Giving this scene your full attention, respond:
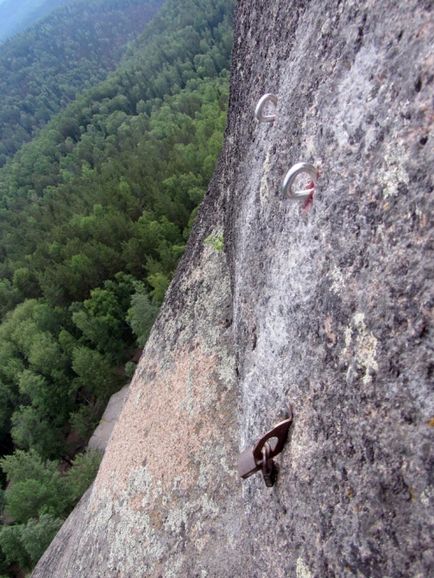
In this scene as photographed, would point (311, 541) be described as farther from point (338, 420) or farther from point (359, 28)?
point (359, 28)

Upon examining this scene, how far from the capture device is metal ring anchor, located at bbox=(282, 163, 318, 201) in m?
3.58

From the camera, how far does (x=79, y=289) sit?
42.1m

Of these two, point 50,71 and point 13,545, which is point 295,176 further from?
point 50,71

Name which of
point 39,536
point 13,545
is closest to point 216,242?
point 39,536

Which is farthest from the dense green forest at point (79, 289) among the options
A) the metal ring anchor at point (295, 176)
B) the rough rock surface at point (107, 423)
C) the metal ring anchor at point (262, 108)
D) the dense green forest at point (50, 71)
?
the dense green forest at point (50, 71)

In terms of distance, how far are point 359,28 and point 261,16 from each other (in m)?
3.12

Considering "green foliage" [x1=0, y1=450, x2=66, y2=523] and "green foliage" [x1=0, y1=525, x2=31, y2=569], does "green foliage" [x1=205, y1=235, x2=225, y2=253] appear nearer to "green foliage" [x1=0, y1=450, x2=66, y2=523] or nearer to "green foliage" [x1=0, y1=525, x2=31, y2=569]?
"green foliage" [x1=0, y1=450, x2=66, y2=523]

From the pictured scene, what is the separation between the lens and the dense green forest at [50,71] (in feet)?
461

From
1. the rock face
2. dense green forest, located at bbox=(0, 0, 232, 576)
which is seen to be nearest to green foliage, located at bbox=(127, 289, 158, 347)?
dense green forest, located at bbox=(0, 0, 232, 576)

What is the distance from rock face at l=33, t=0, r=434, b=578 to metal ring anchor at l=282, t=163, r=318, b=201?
115mm

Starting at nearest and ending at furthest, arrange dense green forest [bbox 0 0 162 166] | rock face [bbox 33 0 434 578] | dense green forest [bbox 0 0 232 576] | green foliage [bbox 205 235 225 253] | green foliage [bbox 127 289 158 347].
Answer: rock face [bbox 33 0 434 578]
green foliage [bbox 205 235 225 253]
dense green forest [bbox 0 0 232 576]
green foliage [bbox 127 289 158 347]
dense green forest [bbox 0 0 162 166]

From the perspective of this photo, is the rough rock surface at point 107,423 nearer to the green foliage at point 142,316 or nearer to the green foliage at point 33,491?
the green foliage at point 33,491

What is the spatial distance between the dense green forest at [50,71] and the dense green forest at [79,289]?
67515mm

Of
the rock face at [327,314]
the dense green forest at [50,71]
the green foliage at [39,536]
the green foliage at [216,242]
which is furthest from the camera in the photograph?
the dense green forest at [50,71]
